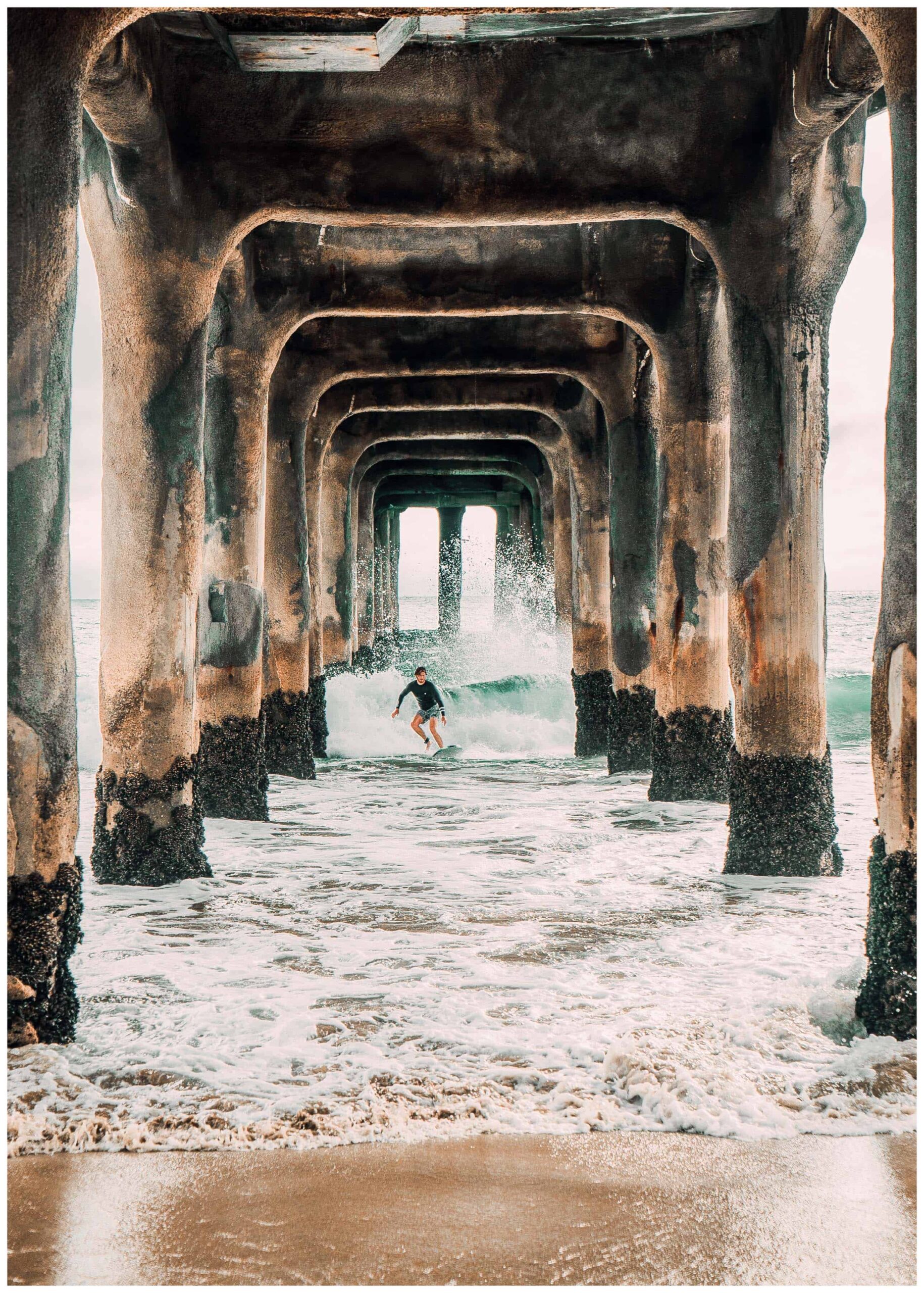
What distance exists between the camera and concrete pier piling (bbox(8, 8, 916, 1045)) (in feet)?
11.7

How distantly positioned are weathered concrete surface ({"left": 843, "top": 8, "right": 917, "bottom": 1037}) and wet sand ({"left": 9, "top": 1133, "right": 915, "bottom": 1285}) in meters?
0.74

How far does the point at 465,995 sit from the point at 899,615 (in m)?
2.09

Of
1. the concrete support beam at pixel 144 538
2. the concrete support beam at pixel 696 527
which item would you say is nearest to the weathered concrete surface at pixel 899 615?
the concrete support beam at pixel 144 538

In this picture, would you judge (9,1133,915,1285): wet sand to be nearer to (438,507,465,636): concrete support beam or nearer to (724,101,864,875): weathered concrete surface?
(724,101,864,875): weathered concrete surface

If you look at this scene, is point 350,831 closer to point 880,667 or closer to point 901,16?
→ point 880,667

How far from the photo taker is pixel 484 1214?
8.23 feet

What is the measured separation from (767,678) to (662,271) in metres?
3.83

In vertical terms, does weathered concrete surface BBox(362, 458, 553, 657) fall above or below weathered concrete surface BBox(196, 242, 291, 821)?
above

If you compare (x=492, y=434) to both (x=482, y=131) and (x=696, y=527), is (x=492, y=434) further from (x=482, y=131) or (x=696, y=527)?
(x=482, y=131)

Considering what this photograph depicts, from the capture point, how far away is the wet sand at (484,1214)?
228 cm

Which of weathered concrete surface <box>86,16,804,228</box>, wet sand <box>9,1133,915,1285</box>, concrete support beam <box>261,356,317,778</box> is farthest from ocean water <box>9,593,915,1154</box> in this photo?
weathered concrete surface <box>86,16,804,228</box>

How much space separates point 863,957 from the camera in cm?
469

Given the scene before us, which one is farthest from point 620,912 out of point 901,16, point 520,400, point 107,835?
point 520,400

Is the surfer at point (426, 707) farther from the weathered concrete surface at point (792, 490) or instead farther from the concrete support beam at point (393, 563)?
the concrete support beam at point (393, 563)
